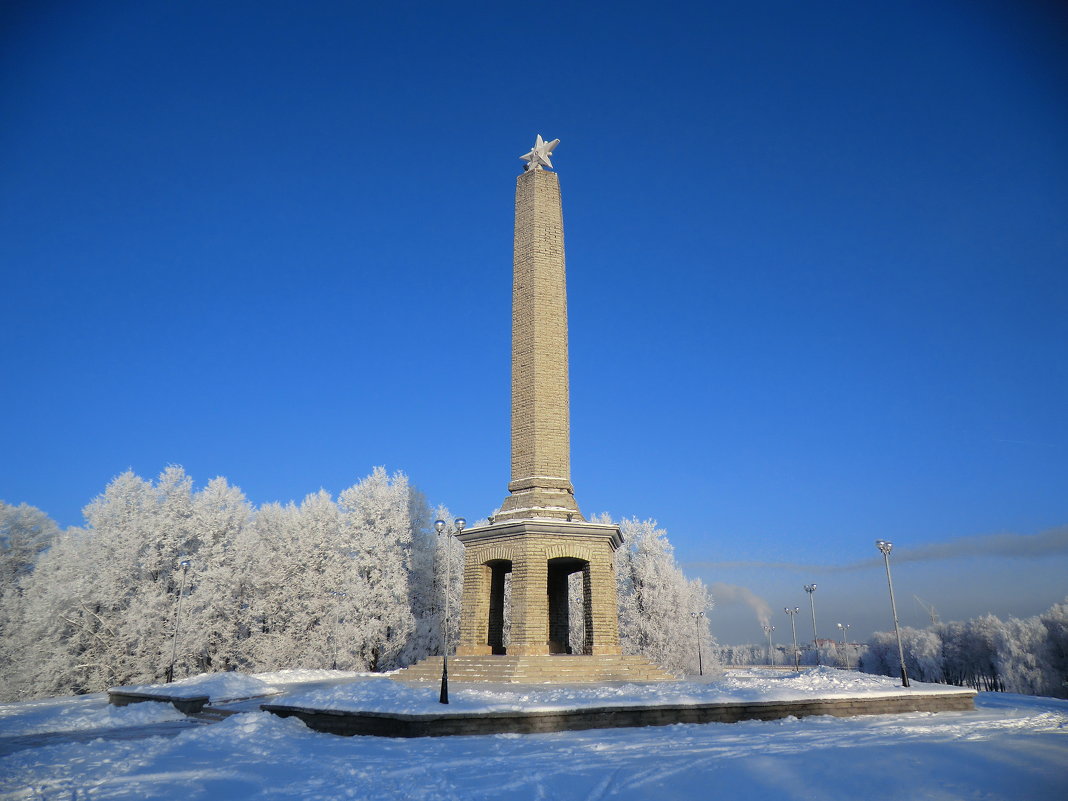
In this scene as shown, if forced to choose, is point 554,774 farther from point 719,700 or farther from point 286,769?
point 719,700

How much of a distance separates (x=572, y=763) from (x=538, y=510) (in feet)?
42.4

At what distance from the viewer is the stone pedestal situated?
21.9 meters

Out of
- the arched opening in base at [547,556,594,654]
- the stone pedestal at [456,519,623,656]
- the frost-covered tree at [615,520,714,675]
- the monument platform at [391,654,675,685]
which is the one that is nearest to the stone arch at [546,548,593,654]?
the arched opening in base at [547,556,594,654]

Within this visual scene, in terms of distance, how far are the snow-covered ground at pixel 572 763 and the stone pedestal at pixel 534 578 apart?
267 inches

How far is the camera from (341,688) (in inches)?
619

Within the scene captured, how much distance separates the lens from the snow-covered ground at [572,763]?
8.68 metres

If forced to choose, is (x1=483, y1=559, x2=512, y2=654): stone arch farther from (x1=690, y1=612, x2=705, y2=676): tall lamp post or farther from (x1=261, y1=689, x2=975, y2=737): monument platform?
(x1=690, y1=612, x2=705, y2=676): tall lamp post

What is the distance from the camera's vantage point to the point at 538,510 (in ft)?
76.3

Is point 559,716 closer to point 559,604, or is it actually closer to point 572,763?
point 572,763

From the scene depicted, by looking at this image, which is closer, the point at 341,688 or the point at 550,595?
the point at 341,688

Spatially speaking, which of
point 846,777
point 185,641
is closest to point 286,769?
point 846,777

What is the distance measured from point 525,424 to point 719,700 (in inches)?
495

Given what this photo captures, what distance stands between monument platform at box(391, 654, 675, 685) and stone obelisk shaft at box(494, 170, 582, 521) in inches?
193

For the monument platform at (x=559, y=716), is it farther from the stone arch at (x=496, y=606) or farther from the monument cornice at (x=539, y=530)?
the stone arch at (x=496, y=606)
